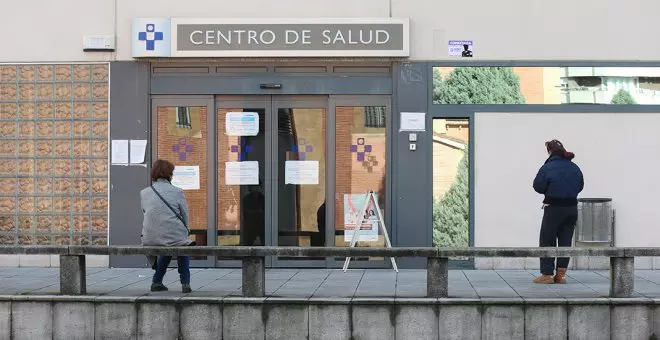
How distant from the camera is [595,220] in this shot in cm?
1200

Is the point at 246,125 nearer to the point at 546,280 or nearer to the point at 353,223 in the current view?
the point at 353,223

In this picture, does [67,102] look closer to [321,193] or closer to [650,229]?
[321,193]

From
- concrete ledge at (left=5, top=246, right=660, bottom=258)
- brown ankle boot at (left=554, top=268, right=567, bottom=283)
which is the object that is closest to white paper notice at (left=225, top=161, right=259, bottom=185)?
concrete ledge at (left=5, top=246, right=660, bottom=258)

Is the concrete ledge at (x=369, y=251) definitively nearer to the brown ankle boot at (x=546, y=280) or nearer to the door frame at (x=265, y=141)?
the brown ankle boot at (x=546, y=280)

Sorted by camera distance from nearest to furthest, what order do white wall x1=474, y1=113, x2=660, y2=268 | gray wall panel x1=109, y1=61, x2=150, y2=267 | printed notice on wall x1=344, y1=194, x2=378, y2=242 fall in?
white wall x1=474, y1=113, x2=660, y2=268
printed notice on wall x1=344, y1=194, x2=378, y2=242
gray wall panel x1=109, y1=61, x2=150, y2=267

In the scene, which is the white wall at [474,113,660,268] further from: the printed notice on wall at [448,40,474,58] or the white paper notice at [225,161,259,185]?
the white paper notice at [225,161,259,185]

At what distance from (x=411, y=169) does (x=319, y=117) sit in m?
1.56

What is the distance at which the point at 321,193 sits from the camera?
12.6 m

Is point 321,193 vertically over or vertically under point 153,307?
over

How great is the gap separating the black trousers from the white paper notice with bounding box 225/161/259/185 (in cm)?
430

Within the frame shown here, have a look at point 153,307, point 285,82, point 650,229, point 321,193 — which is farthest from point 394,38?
point 153,307

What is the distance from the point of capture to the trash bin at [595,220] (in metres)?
12.0

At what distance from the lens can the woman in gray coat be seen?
9375 millimetres

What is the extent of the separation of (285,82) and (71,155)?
3.37 meters
